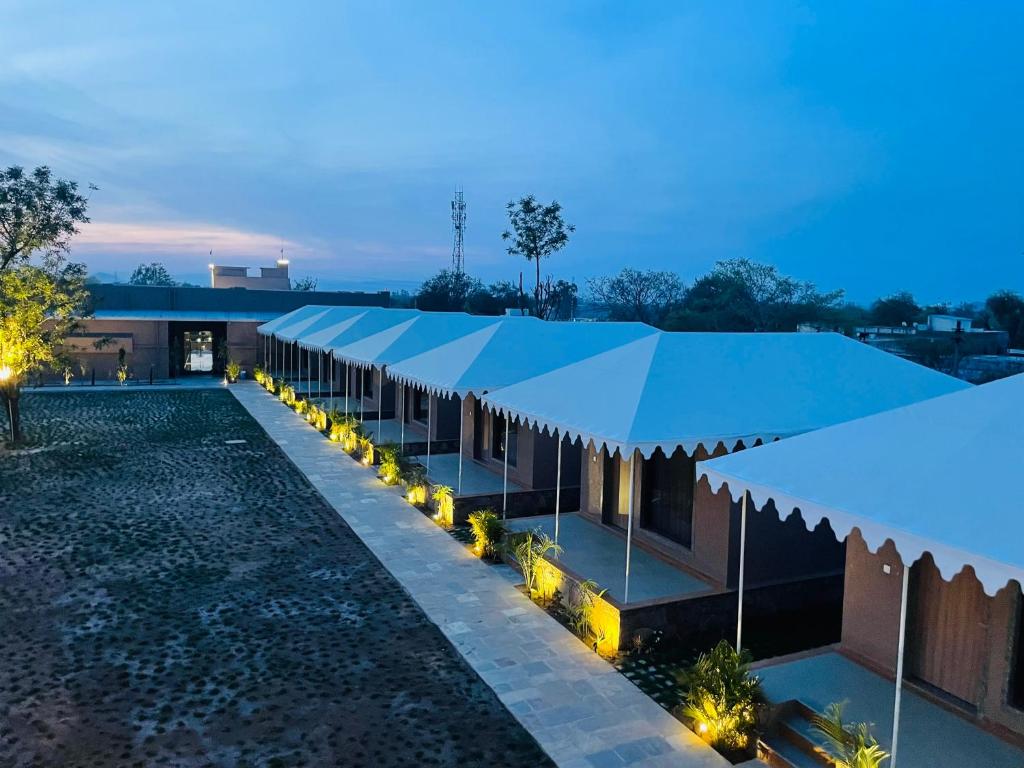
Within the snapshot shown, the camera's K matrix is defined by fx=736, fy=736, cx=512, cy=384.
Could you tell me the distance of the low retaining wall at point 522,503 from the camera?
12023 mm

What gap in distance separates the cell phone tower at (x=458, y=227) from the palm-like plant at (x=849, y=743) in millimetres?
62571

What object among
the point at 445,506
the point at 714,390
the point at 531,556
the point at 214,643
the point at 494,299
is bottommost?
the point at 214,643

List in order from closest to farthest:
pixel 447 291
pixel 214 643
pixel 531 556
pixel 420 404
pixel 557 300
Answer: pixel 214 643
pixel 531 556
pixel 420 404
pixel 557 300
pixel 447 291

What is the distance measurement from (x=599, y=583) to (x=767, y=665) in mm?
2369

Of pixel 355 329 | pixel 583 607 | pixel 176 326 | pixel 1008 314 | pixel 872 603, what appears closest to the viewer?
pixel 872 603

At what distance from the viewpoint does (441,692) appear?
22.2 ft

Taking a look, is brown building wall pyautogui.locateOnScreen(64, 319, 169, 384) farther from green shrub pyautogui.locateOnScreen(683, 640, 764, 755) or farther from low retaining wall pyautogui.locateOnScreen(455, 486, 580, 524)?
green shrub pyautogui.locateOnScreen(683, 640, 764, 755)

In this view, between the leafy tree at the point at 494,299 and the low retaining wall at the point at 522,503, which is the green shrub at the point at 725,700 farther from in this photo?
the leafy tree at the point at 494,299

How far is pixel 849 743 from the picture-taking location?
5.23 m

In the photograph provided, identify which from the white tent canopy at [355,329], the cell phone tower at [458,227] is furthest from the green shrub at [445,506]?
the cell phone tower at [458,227]

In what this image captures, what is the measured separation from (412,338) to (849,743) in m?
15.0

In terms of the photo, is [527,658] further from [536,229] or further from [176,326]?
[536,229]

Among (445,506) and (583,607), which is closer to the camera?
(583,607)

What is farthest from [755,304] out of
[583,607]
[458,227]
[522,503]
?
[583,607]
